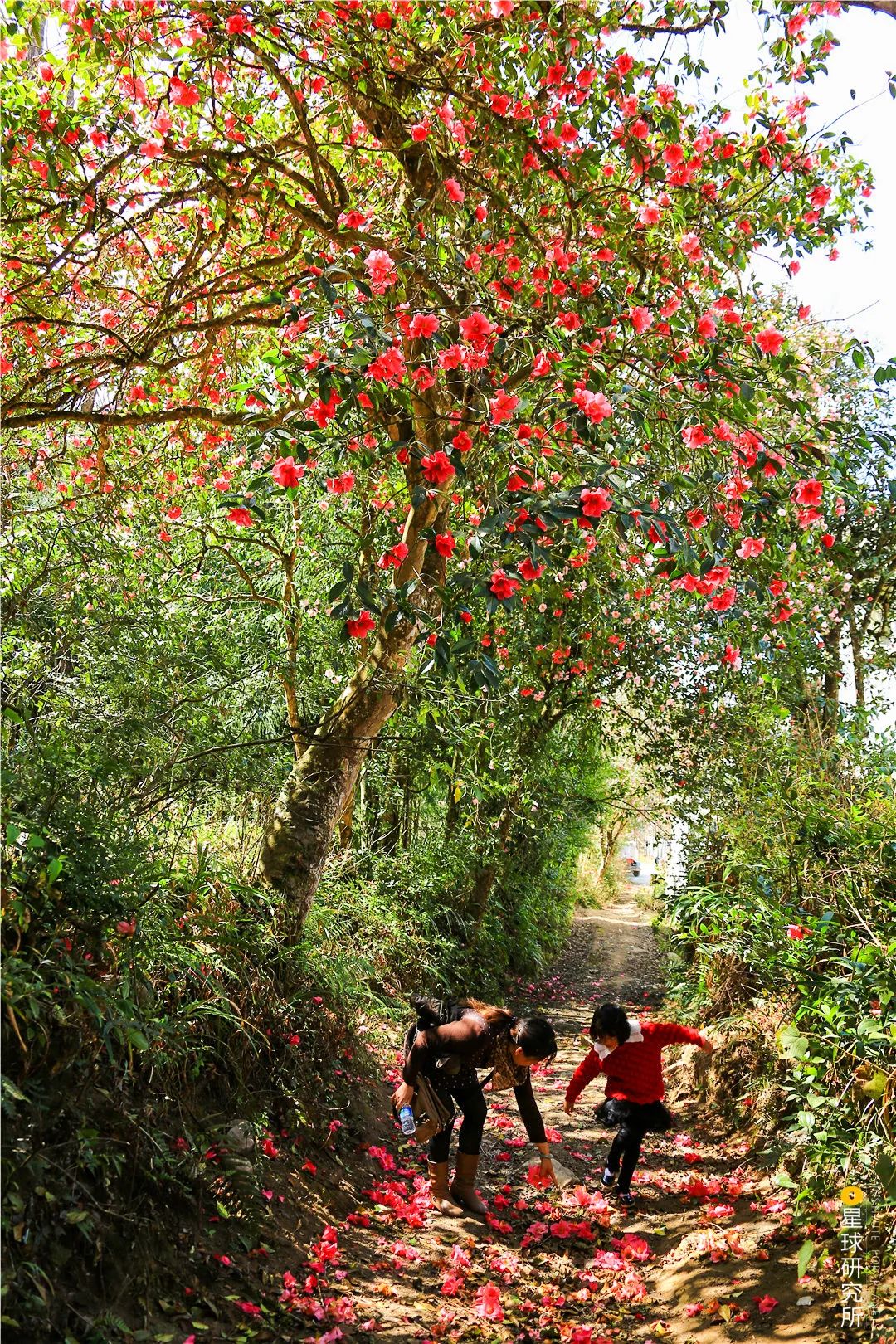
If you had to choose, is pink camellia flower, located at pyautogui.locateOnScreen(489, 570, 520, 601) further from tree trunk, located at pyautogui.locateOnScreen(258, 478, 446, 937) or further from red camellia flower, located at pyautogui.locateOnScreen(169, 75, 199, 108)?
red camellia flower, located at pyautogui.locateOnScreen(169, 75, 199, 108)

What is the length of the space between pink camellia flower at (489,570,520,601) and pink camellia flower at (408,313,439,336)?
2.96 ft

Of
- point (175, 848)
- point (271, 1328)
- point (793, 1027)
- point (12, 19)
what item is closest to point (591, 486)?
point (175, 848)

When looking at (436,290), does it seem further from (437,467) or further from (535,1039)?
(535,1039)

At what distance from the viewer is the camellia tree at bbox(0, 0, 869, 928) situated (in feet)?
10.3

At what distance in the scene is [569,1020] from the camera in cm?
829

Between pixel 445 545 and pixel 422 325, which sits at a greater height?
pixel 422 325

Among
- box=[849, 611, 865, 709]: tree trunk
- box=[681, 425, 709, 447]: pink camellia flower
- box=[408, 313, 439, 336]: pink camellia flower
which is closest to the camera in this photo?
box=[408, 313, 439, 336]: pink camellia flower

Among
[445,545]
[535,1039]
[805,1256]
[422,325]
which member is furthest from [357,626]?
[805,1256]

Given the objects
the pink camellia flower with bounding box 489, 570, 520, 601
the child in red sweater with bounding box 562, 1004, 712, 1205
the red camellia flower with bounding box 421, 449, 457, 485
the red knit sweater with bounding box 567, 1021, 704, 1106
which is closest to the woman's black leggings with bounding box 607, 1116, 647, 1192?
the child in red sweater with bounding box 562, 1004, 712, 1205

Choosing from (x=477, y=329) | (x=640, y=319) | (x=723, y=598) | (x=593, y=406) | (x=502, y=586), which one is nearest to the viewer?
(x=502, y=586)

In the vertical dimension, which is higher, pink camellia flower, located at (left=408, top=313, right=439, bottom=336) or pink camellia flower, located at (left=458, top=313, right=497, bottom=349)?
pink camellia flower, located at (left=458, top=313, right=497, bottom=349)

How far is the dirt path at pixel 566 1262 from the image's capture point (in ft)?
9.90

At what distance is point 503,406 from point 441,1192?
3.50m

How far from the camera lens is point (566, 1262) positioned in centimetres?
375
